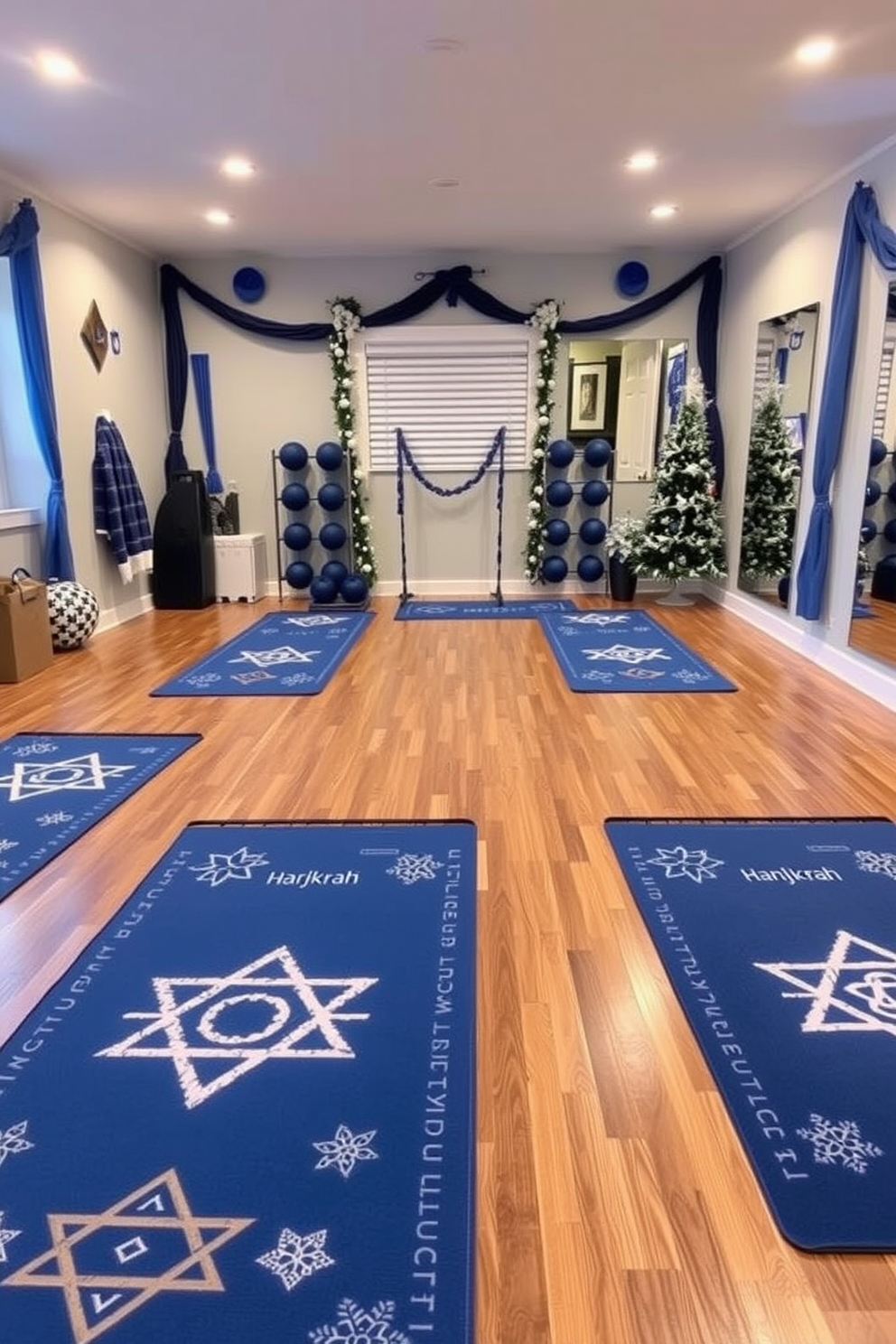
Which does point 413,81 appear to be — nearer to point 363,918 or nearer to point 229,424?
point 363,918

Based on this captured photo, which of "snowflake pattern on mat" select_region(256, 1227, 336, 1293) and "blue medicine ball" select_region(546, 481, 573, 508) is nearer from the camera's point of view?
"snowflake pattern on mat" select_region(256, 1227, 336, 1293)

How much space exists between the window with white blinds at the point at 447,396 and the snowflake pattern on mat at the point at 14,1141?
20.3ft

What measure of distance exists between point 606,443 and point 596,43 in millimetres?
3856

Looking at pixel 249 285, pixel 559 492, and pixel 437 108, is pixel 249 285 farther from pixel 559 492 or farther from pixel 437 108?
pixel 437 108

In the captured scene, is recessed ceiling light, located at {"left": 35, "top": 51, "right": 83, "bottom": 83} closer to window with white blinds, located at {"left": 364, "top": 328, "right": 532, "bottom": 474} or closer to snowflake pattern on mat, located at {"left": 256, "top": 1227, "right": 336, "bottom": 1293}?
window with white blinds, located at {"left": 364, "top": 328, "right": 532, "bottom": 474}

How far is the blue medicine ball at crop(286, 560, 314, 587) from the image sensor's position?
6.96m

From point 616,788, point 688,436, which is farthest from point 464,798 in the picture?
point 688,436

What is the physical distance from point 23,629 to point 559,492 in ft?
13.8

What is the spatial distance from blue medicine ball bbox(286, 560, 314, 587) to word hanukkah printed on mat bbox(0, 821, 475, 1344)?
4.78m

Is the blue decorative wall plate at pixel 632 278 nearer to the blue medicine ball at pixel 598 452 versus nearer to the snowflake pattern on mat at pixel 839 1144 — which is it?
the blue medicine ball at pixel 598 452

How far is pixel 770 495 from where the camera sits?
5.69 metres

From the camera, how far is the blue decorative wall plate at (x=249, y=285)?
671 cm

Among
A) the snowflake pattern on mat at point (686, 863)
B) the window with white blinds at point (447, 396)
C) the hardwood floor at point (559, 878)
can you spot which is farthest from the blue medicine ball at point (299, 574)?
the snowflake pattern on mat at point (686, 863)

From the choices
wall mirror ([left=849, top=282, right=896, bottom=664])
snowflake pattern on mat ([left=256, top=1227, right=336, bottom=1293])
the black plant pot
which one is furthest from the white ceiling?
snowflake pattern on mat ([left=256, top=1227, right=336, bottom=1293])
